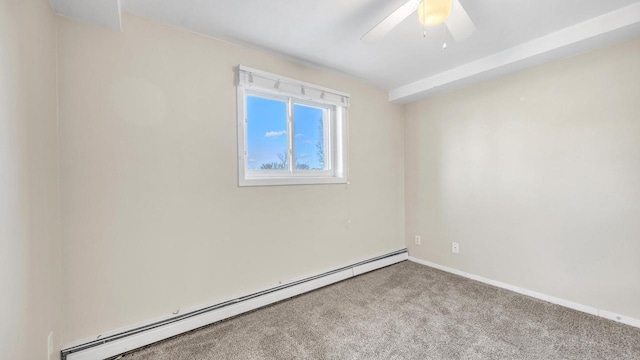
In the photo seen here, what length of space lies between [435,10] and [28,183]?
2.16m

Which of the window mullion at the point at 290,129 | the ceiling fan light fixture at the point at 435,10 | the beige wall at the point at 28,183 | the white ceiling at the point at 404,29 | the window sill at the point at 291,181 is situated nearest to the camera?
the beige wall at the point at 28,183

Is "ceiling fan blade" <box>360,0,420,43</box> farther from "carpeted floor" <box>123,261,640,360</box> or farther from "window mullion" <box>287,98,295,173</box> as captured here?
"carpeted floor" <box>123,261,640,360</box>

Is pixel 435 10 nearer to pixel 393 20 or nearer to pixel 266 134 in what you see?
pixel 393 20

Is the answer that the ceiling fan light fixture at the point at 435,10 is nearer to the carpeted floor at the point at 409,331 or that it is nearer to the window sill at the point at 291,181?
the window sill at the point at 291,181

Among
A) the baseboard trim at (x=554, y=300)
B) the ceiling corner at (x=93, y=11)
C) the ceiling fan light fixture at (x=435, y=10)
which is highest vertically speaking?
the ceiling corner at (x=93, y=11)

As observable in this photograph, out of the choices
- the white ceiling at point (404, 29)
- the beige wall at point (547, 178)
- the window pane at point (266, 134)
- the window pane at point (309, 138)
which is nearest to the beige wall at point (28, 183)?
the white ceiling at point (404, 29)

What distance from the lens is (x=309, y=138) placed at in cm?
273

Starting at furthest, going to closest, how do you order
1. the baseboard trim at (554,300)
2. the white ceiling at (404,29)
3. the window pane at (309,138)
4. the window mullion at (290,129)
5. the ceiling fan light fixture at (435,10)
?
the window pane at (309,138)
the window mullion at (290,129)
the baseboard trim at (554,300)
the white ceiling at (404,29)
the ceiling fan light fixture at (435,10)

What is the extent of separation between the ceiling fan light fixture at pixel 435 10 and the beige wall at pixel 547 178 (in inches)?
65.2

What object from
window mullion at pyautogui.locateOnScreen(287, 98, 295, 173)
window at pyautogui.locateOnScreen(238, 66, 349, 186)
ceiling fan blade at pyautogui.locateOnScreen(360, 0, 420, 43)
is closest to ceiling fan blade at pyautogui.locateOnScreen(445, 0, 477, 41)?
ceiling fan blade at pyautogui.locateOnScreen(360, 0, 420, 43)

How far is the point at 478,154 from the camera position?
9.07 feet

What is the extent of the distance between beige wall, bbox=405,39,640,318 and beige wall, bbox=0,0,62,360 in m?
3.40

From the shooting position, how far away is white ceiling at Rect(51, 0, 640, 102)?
66.4 inches

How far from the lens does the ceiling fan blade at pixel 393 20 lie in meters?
1.37
